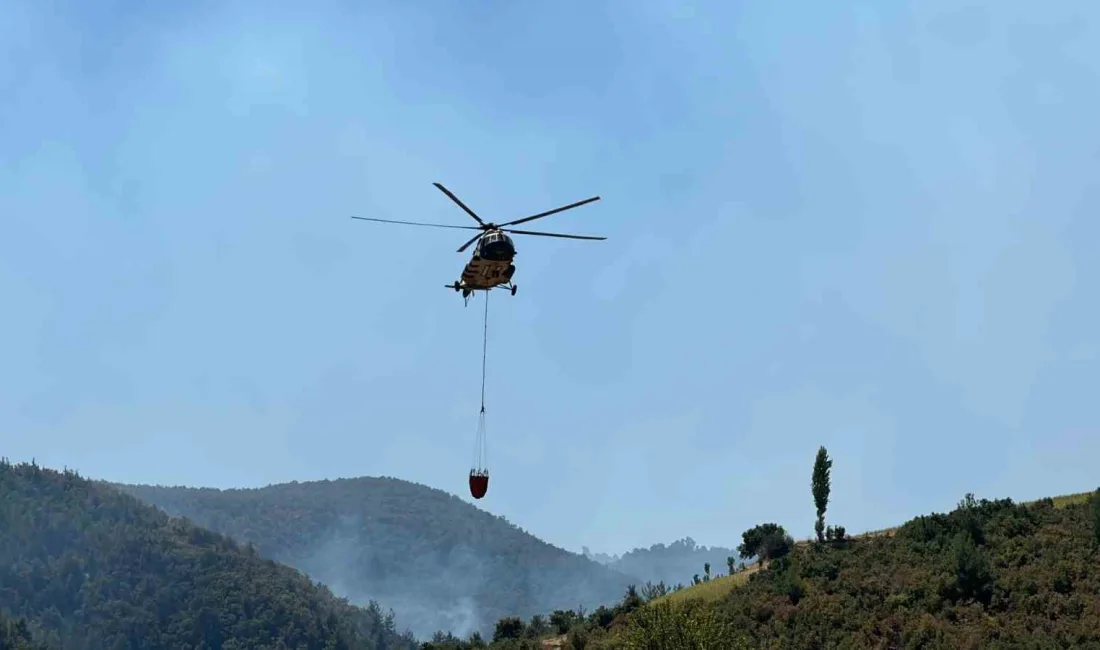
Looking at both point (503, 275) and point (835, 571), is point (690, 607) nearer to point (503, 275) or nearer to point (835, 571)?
point (835, 571)

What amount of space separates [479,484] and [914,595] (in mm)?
27642

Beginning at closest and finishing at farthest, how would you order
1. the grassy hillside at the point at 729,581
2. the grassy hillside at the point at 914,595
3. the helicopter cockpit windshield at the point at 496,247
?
the helicopter cockpit windshield at the point at 496,247
the grassy hillside at the point at 914,595
the grassy hillside at the point at 729,581

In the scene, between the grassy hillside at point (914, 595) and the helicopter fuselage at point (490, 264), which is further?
the grassy hillside at point (914, 595)

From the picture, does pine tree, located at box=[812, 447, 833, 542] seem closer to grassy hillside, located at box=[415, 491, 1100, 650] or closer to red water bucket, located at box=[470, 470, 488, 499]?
grassy hillside, located at box=[415, 491, 1100, 650]

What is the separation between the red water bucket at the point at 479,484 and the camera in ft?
139

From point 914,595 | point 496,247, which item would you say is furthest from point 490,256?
point 914,595

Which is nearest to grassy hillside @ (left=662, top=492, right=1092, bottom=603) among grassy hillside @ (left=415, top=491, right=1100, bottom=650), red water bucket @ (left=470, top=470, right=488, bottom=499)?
grassy hillside @ (left=415, top=491, right=1100, bottom=650)

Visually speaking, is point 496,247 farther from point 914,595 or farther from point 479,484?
point 914,595

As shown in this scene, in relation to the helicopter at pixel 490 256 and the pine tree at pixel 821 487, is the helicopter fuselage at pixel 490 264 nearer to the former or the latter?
the helicopter at pixel 490 256

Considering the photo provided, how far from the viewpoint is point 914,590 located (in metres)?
57.8

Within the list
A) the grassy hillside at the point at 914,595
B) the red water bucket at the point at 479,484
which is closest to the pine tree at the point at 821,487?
the grassy hillside at the point at 914,595

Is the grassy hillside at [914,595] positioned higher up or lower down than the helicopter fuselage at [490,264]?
lower down

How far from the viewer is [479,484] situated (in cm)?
4272

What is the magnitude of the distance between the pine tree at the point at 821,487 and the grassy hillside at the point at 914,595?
152 centimetres
